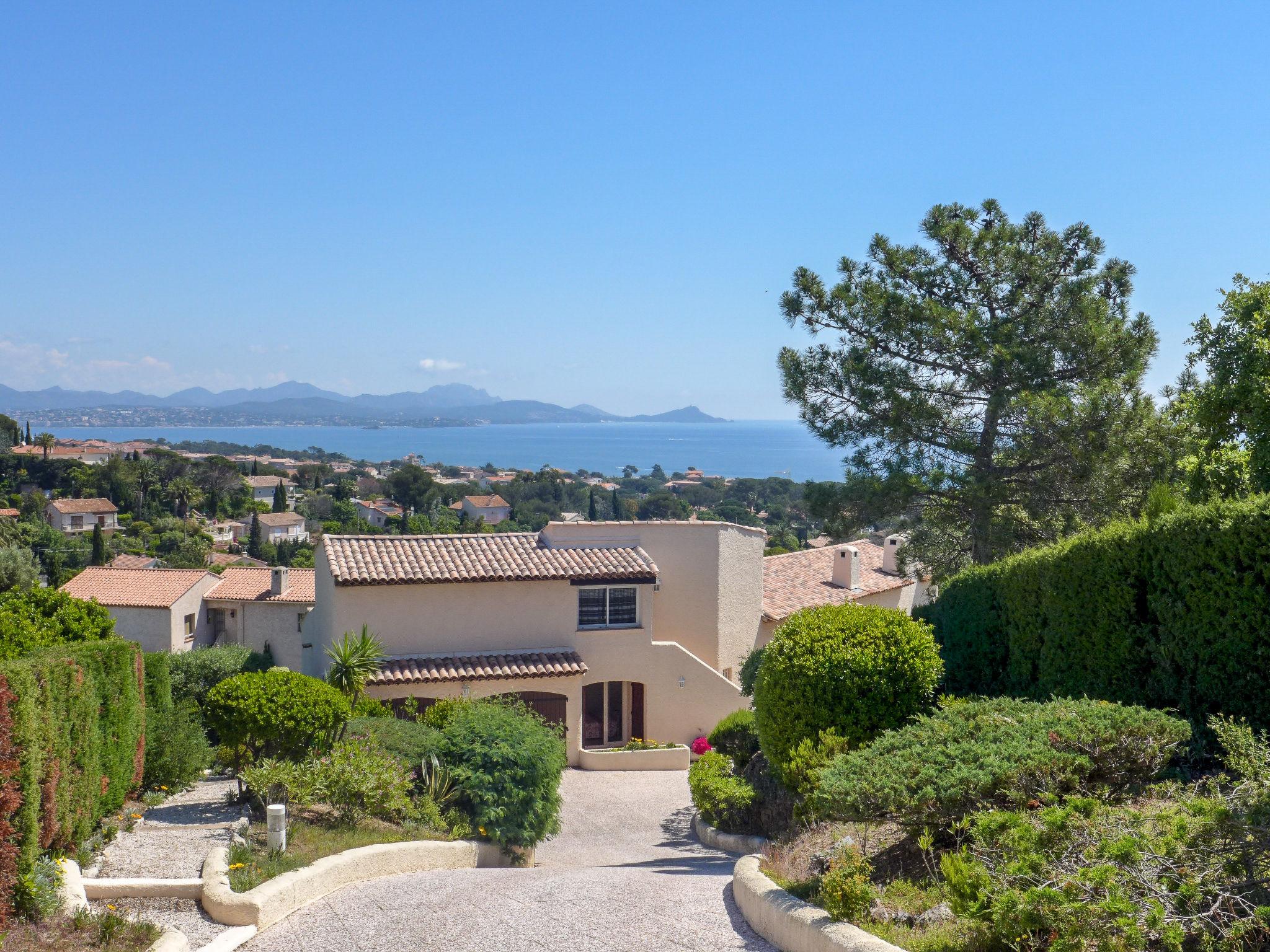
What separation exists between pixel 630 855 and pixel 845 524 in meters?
9.63

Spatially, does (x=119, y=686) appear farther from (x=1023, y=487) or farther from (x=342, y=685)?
(x=1023, y=487)

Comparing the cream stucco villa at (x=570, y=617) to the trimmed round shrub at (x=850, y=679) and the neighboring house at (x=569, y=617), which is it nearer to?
the neighboring house at (x=569, y=617)

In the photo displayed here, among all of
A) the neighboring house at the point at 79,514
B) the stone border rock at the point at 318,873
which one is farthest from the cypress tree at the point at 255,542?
the stone border rock at the point at 318,873

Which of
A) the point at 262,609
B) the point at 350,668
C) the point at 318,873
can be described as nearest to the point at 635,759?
the point at 350,668

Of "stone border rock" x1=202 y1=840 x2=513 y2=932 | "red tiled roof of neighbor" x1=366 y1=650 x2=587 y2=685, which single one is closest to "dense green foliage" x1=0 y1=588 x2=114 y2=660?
"stone border rock" x1=202 y1=840 x2=513 y2=932

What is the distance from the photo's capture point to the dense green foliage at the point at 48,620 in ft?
38.7

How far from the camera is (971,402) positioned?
20297mm

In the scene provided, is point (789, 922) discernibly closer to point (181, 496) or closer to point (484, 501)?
point (181, 496)

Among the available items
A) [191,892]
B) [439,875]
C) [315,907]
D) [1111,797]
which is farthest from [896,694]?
[191,892]

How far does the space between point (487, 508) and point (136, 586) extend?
3202 inches

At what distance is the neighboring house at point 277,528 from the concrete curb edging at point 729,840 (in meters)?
87.9

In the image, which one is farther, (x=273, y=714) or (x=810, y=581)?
(x=810, y=581)

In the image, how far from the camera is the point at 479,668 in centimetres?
2145

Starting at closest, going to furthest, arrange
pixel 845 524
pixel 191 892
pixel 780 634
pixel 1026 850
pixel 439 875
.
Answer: pixel 1026 850
pixel 191 892
pixel 439 875
pixel 780 634
pixel 845 524
